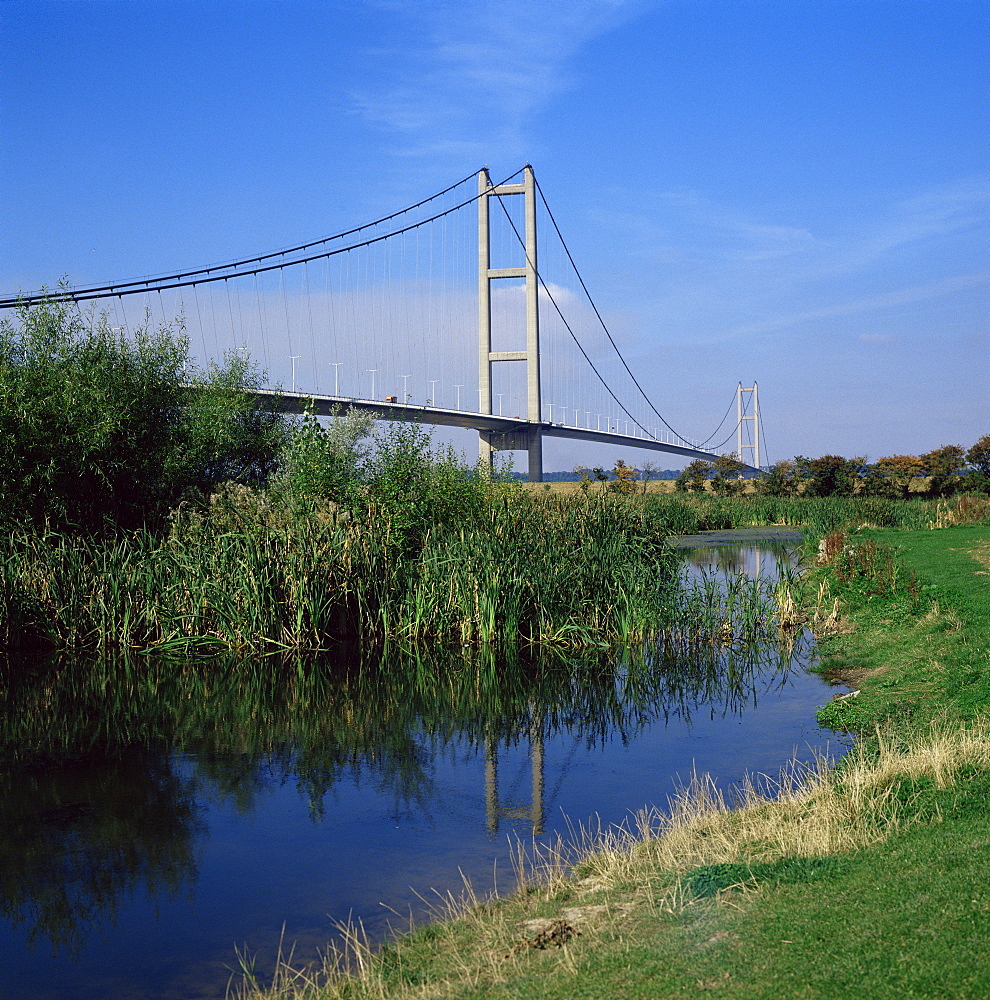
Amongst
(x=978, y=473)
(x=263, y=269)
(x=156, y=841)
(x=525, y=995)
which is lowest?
(x=156, y=841)

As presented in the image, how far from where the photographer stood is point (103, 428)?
443 inches

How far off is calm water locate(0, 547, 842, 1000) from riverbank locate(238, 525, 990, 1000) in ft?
1.78

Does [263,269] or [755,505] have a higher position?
[263,269]

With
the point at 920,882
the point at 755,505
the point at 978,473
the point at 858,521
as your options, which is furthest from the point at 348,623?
the point at 978,473

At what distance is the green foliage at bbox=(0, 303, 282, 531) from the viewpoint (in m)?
10.9

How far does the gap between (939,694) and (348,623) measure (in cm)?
603

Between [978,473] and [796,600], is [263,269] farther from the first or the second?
[796,600]

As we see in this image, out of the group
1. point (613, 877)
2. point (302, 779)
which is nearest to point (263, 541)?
point (302, 779)

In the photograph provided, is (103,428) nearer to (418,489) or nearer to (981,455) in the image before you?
(418,489)

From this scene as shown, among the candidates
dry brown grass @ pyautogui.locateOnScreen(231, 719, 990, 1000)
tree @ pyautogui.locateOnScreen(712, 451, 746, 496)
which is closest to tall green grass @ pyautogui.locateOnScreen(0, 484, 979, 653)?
dry brown grass @ pyautogui.locateOnScreen(231, 719, 990, 1000)

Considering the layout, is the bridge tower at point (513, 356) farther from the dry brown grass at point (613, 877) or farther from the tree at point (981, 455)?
the dry brown grass at point (613, 877)

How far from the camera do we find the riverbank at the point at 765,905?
8.70 ft

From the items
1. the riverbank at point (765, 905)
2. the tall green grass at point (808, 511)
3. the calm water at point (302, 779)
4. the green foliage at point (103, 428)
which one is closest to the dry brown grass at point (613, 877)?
the riverbank at point (765, 905)

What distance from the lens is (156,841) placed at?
16.6ft
